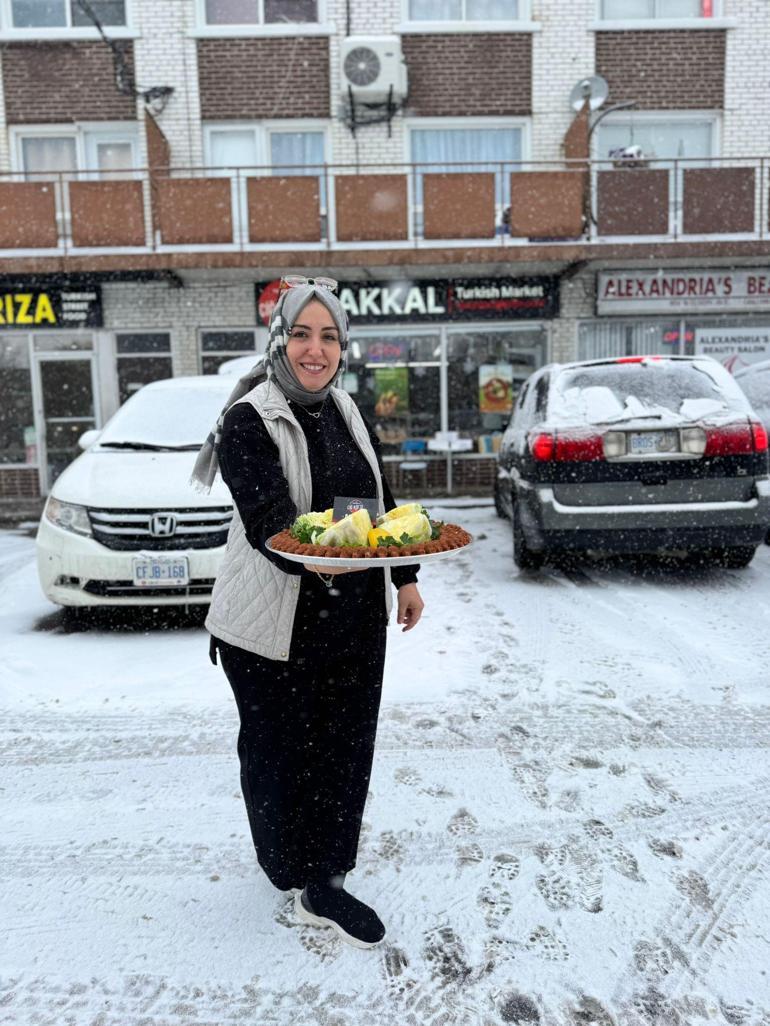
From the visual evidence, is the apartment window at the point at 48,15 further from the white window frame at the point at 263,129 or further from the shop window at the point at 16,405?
the shop window at the point at 16,405

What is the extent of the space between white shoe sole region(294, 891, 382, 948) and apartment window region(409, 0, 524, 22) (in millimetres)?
14919

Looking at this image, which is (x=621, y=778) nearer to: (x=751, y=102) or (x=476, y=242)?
(x=476, y=242)

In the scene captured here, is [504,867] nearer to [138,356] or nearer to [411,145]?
[138,356]

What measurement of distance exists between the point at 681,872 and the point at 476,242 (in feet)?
37.8

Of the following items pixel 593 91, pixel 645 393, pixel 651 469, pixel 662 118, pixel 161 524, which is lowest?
pixel 161 524

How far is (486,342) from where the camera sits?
1412cm

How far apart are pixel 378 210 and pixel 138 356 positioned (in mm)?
4989

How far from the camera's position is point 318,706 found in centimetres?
229

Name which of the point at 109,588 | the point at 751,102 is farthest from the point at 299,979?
the point at 751,102

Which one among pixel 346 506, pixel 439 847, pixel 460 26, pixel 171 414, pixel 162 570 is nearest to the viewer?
pixel 346 506

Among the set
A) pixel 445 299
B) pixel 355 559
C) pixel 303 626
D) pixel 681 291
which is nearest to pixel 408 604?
pixel 303 626

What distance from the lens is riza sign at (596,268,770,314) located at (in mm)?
13734

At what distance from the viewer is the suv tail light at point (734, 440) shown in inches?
229

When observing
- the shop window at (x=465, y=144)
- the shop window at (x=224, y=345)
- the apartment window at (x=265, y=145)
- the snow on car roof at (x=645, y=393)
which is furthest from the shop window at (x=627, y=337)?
the snow on car roof at (x=645, y=393)
